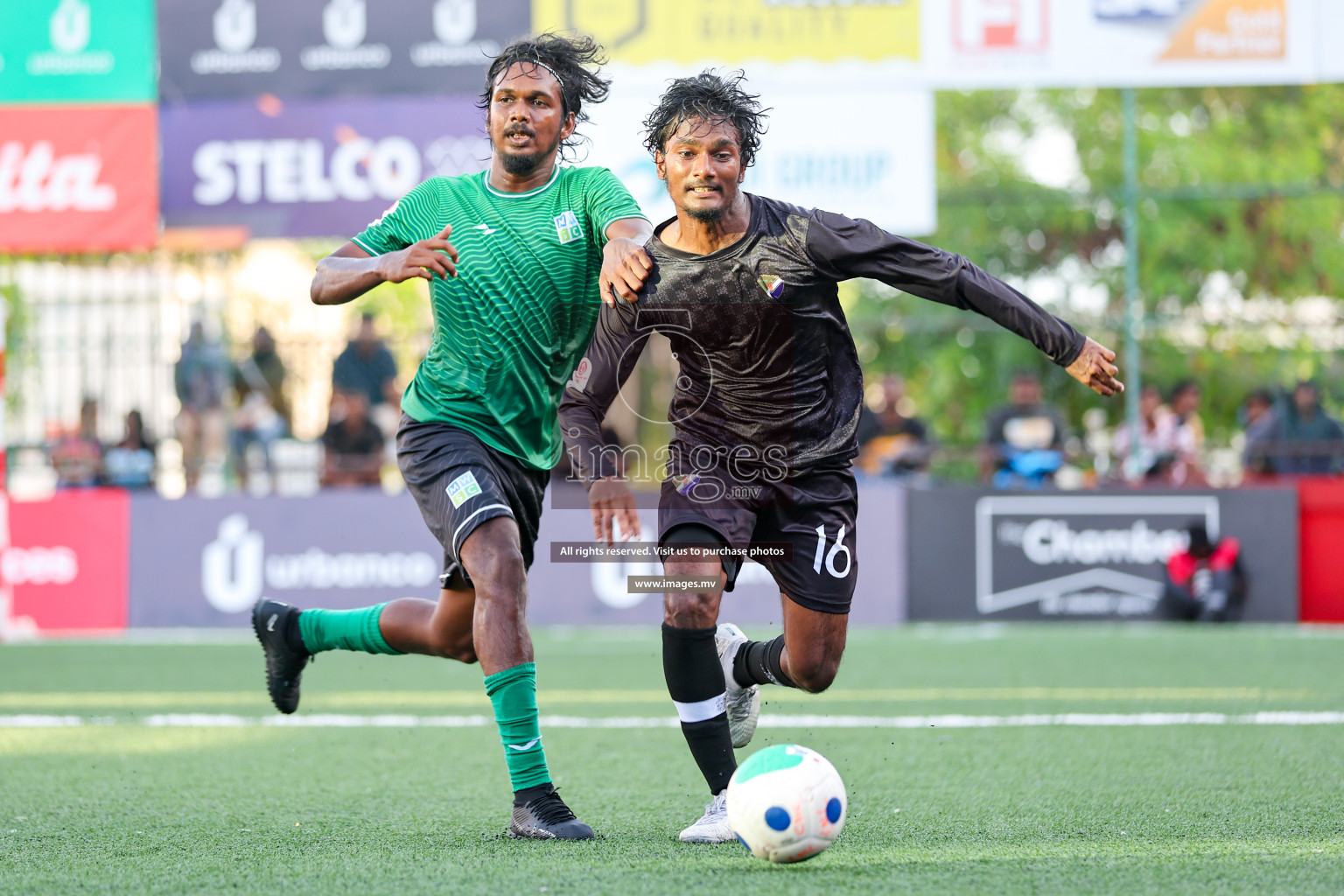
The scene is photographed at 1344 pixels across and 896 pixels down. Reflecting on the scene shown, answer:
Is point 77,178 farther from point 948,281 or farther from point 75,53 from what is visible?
point 948,281

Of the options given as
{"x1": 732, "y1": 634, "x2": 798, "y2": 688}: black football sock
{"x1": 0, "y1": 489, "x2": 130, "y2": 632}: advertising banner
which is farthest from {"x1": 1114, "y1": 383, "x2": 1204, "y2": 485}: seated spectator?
{"x1": 0, "y1": 489, "x2": 130, "y2": 632}: advertising banner

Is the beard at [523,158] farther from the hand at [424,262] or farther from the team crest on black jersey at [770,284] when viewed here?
the team crest on black jersey at [770,284]

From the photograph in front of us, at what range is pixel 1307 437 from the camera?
42.3 feet

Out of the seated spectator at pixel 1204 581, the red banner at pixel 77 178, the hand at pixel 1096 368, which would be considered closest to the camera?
the hand at pixel 1096 368

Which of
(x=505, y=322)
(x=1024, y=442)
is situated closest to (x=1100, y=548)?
(x=1024, y=442)

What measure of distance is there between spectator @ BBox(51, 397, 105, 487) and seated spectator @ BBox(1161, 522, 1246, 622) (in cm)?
927

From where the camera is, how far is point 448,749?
6621 mm

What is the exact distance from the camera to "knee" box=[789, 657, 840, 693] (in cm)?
493

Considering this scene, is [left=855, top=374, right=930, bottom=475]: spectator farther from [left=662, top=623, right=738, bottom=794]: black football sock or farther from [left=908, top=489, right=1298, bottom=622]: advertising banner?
[left=662, top=623, right=738, bottom=794]: black football sock

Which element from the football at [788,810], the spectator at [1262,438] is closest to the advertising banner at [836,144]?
the spectator at [1262,438]

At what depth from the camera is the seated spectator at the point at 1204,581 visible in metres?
12.3

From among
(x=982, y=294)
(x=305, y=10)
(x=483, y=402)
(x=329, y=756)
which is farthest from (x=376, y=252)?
(x=305, y=10)

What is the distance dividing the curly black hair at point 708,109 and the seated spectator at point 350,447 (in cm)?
885

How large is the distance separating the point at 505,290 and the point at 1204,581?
29.5 feet
